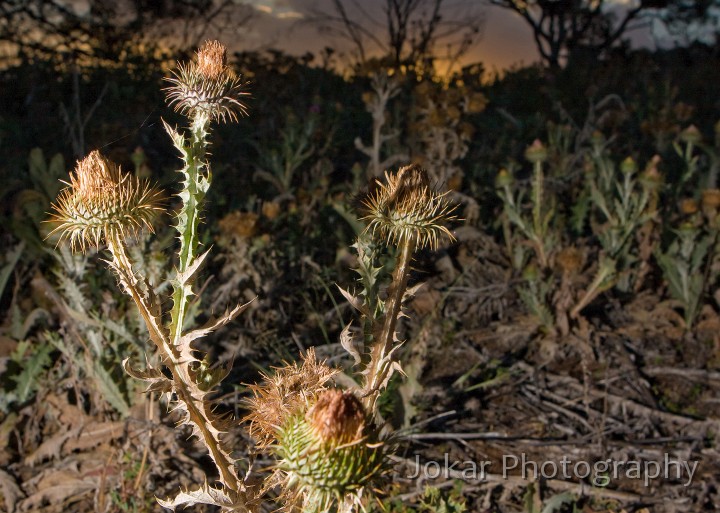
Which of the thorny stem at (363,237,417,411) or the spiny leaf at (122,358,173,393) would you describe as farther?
the thorny stem at (363,237,417,411)

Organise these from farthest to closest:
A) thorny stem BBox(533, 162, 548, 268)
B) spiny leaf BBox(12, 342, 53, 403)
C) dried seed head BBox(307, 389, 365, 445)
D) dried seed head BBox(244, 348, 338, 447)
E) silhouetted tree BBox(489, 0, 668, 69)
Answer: silhouetted tree BBox(489, 0, 668, 69) < thorny stem BBox(533, 162, 548, 268) < spiny leaf BBox(12, 342, 53, 403) < dried seed head BBox(244, 348, 338, 447) < dried seed head BBox(307, 389, 365, 445)

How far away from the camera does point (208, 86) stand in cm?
145

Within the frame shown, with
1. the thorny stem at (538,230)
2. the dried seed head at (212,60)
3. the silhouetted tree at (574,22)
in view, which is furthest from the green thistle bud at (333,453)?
the silhouetted tree at (574,22)

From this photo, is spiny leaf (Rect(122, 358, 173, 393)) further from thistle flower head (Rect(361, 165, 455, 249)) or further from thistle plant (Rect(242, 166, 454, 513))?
thistle flower head (Rect(361, 165, 455, 249))

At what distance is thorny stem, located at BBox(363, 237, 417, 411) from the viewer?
1.60 m

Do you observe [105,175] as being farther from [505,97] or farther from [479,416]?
[505,97]

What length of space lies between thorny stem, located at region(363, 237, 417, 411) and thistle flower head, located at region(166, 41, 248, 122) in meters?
Result: 0.52

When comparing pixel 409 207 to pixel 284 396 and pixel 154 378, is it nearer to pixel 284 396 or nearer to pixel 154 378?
pixel 284 396

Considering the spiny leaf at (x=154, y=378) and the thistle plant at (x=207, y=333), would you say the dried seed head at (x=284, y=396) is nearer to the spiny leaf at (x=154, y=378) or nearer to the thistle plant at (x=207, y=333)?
the thistle plant at (x=207, y=333)

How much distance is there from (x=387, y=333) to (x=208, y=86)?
67 centimetres

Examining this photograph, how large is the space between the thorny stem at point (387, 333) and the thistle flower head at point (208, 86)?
515mm

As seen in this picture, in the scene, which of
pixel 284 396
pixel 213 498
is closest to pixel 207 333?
pixel 284 396

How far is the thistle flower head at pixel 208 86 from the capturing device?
144cm

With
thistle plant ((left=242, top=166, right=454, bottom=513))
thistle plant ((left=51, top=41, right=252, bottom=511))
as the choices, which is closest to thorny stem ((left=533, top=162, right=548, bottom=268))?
thistle plant ((left=242, top=166, right=454, bottom=513))
